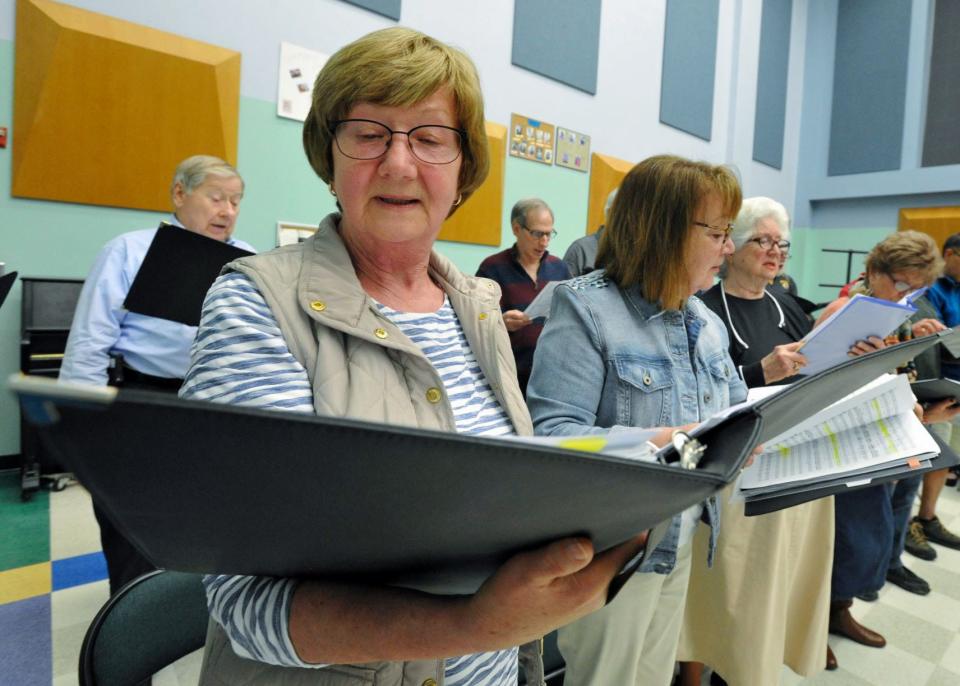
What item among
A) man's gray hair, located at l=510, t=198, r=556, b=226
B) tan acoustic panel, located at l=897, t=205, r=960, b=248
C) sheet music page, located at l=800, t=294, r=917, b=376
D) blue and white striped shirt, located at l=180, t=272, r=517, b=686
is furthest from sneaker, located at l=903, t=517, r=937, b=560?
tan acoustic panel, located at l=897, t=205, r=960, b=248

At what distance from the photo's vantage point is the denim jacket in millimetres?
1313

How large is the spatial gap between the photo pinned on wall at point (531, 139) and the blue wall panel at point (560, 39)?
0.49m

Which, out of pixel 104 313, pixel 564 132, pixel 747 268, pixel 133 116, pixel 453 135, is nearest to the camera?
pixel 453 135

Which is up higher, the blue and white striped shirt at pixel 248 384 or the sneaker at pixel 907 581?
the blue and white striped shirt at pixel 248 384

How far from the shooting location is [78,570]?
244 centimetres

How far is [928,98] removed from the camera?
8.15 m

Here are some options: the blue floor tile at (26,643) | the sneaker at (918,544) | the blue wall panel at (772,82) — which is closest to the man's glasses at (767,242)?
the sneaker at (918,544)

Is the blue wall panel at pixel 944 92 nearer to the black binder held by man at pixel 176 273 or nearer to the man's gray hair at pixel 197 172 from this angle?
the man's gray hair at pixel 197 172

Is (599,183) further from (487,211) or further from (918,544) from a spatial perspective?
(918,544)

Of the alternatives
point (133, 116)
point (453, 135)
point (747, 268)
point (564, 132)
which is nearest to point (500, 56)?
point (564, 132)

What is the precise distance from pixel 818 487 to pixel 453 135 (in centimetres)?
84

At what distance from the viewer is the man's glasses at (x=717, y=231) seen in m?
1.37

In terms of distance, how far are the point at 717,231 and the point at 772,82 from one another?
8765mm

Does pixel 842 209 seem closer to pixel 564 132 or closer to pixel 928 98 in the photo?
pixel 928 98
